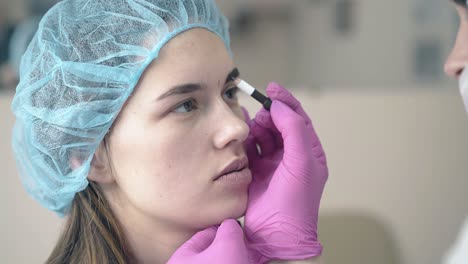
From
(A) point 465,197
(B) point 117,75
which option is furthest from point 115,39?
(A) point 465,197

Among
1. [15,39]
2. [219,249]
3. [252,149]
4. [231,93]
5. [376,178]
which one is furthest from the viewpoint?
[15,39]

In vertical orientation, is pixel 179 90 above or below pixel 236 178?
above

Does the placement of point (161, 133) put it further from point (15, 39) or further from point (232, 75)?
point (15, 39)

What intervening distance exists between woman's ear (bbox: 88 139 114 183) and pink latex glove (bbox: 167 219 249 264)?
260 millimetres

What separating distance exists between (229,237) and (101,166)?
0.36 metres

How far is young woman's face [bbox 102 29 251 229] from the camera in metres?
1.01

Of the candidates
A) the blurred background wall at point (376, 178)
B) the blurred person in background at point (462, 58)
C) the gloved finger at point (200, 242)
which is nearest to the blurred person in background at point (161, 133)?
the gloved finger at point (200, 242)

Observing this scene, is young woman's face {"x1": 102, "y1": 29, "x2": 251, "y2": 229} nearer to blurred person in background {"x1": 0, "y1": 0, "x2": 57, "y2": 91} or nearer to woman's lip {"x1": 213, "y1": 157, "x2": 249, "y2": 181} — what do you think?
woman's lip {"x1": 213, "y1": 157, "x2": 249, "y2": 181}

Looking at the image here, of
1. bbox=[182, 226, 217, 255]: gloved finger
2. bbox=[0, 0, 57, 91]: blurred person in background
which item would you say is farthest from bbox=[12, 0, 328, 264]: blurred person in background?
bbox=[0, 0, 57, 91]: blurred person in background

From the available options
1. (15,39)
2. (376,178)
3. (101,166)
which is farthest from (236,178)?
(15,39)

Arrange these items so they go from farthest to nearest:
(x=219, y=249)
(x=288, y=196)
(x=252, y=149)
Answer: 1. (x=252, y=149)
2. (x=288, y=196)
3. (x=219, y=249)

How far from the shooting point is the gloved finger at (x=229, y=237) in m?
0.96

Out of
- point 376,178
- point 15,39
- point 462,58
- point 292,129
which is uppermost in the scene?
point 462,58

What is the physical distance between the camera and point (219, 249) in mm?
958
